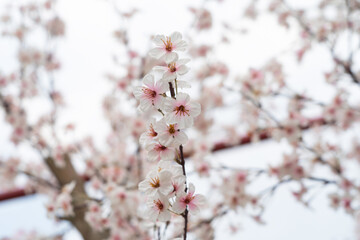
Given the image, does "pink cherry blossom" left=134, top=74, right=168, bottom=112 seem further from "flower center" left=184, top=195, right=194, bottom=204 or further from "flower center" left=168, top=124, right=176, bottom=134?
"flower center" left=184, top=195, right=194, bottom=204

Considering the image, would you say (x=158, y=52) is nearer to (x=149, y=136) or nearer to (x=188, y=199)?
(x=149, y=136)

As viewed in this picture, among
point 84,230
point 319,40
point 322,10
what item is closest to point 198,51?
point 322,10

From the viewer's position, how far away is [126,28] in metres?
1.78

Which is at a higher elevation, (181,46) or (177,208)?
(181,46)

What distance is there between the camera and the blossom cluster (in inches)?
17.9

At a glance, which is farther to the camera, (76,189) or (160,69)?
(76,189)

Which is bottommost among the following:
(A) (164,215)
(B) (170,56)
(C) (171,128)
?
(A) (164,215)

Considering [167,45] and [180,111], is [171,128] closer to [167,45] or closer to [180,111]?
[180,111]

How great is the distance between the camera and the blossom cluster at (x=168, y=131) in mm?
455

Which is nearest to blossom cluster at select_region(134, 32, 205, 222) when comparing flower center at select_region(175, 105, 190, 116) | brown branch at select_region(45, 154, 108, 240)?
flower center at select_region(175, 105, 190, 116)

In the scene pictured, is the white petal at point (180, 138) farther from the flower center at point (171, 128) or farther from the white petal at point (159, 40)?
the white petal at point (159, 40)

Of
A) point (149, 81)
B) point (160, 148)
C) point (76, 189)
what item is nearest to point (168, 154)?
point (160, 148)

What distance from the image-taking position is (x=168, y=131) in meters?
0.46

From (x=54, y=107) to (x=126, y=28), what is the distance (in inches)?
28.0
